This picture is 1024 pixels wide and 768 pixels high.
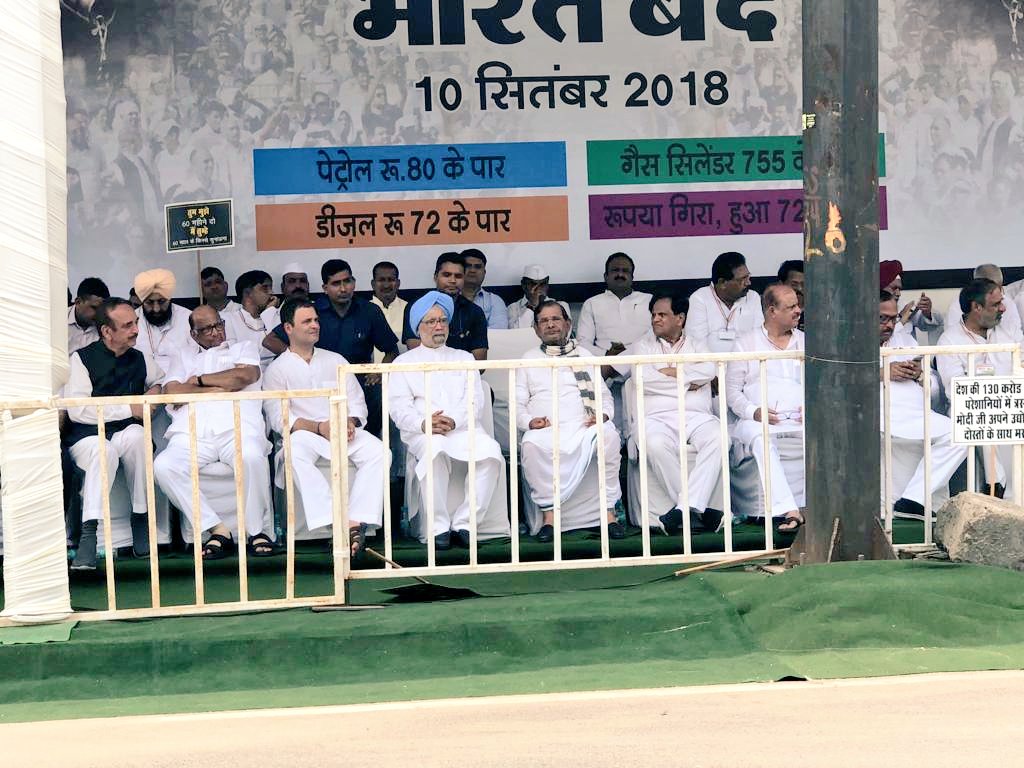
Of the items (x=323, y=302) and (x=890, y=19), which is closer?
(x=323, y=302)

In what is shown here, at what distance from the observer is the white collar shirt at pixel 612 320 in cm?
880

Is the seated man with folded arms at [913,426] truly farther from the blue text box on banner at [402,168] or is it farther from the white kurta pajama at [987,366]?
the blue text box on banner at [402,168]

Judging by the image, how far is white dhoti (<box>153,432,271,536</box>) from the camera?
683 cm

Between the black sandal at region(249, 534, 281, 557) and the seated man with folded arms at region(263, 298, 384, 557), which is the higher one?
the seated man with folded arms at region(263, 298, 384, 557)

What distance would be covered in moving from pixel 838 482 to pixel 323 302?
3674mm

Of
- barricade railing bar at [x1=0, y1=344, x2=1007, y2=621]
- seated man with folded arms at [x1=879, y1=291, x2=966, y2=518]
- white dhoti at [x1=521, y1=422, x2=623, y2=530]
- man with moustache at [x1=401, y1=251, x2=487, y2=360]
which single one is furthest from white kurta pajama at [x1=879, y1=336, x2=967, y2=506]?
man with moustache at [x1=401, y1=251, x2=487, y2=360]

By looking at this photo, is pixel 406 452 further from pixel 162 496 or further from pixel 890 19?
pixel 890 19

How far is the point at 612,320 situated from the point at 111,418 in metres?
3.11

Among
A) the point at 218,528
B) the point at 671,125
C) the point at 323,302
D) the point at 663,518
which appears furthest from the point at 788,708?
the point at 671,125

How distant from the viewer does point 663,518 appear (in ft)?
23.9

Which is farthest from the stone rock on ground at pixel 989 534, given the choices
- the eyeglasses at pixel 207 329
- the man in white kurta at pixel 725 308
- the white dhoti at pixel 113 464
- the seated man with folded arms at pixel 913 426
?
the eyeglasses at pixel 207 329

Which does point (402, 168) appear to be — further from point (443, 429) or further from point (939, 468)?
point (939, 468)

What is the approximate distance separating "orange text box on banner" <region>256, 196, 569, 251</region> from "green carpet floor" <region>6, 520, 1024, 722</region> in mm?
3679

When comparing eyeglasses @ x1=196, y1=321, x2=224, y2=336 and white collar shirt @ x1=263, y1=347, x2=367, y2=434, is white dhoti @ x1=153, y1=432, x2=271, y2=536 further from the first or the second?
eyeglasses @ x1=196, y1=321, x2=224, y2=336
